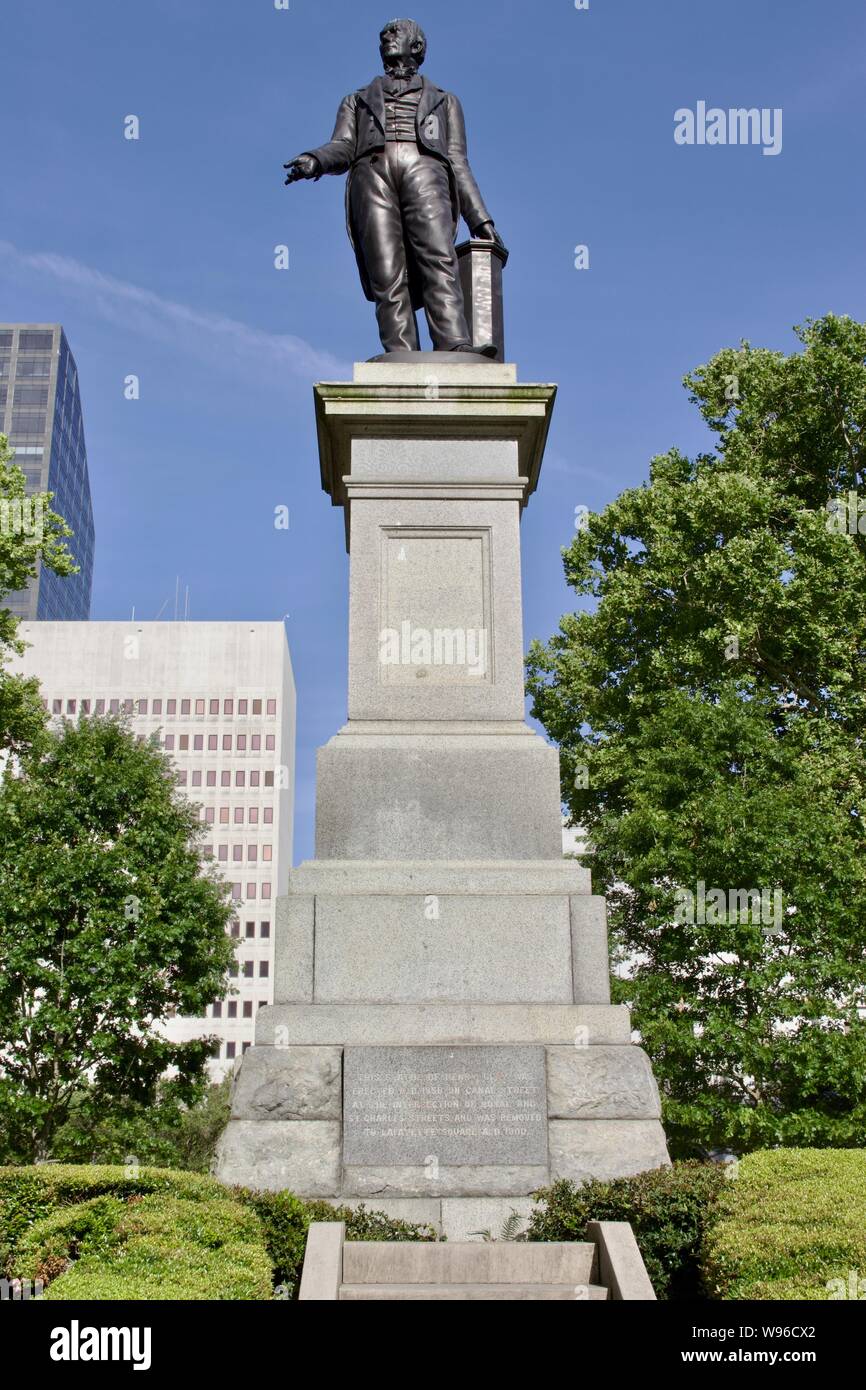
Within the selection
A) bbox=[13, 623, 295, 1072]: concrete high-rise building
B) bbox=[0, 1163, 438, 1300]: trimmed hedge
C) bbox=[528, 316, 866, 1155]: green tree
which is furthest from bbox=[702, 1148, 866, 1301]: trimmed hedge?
bbox=[13, 623, 295, 1072]: concrete high-rise building

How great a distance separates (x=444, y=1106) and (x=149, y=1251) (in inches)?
106

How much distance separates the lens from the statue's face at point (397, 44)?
479 inches

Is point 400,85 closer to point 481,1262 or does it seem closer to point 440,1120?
point 440,1120

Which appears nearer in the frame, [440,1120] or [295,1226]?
[295,1226]

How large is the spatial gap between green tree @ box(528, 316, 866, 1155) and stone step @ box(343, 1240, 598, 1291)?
15.3 m

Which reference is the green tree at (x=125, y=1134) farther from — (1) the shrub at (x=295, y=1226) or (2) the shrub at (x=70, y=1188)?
(1) the shrub at (x=295, y=1226)

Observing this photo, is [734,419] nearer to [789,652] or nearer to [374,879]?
[789,652]

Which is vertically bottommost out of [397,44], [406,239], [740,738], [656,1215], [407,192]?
[656,1215]

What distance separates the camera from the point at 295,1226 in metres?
7.19

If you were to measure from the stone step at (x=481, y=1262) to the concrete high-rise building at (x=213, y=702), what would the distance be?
107064 millimetres

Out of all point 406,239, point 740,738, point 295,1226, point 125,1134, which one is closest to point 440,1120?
point 295,1226

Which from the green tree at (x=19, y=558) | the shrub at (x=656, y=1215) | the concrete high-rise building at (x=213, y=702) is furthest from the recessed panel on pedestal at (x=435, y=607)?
the concrete high-rise building at (x=213, y=702)
